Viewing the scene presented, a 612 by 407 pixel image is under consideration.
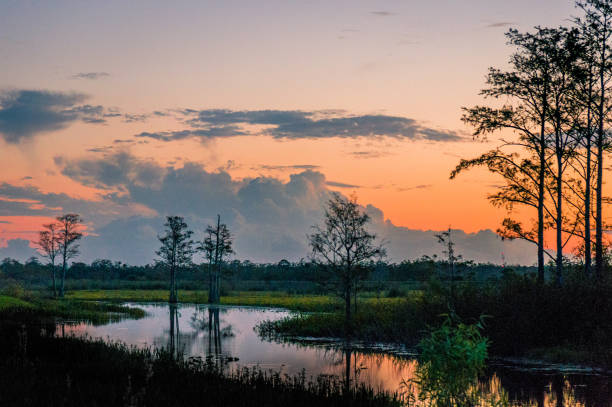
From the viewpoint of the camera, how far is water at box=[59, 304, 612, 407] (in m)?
16.9

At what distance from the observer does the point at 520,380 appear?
1895 cm

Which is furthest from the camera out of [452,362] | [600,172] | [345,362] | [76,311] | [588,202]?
[76,311]

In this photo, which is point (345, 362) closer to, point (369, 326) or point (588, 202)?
point (369, 326)

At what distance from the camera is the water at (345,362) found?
16875 mm

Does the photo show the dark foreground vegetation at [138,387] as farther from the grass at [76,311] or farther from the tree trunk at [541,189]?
the grass at [76,311]

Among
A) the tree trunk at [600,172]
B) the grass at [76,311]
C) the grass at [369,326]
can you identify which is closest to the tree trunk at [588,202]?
the tree trunk at [600,172]

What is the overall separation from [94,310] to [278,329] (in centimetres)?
2199

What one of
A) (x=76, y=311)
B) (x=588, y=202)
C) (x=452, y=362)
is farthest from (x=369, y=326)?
(x=76, y=311)

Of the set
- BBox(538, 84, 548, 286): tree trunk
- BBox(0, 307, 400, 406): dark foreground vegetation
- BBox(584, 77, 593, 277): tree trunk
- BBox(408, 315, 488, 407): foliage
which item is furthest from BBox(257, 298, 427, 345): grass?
BBox(408, 315, 488, 407): foliage

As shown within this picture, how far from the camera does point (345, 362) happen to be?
77.6ft

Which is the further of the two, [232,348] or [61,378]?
[232,348]

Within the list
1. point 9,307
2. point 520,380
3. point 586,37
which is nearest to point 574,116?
point 586,37

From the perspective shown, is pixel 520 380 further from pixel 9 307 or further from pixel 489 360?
pixel 9 307

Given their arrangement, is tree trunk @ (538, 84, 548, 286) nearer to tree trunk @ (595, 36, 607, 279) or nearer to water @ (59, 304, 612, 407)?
tree trunk @ (595, 36, 607, 279)
